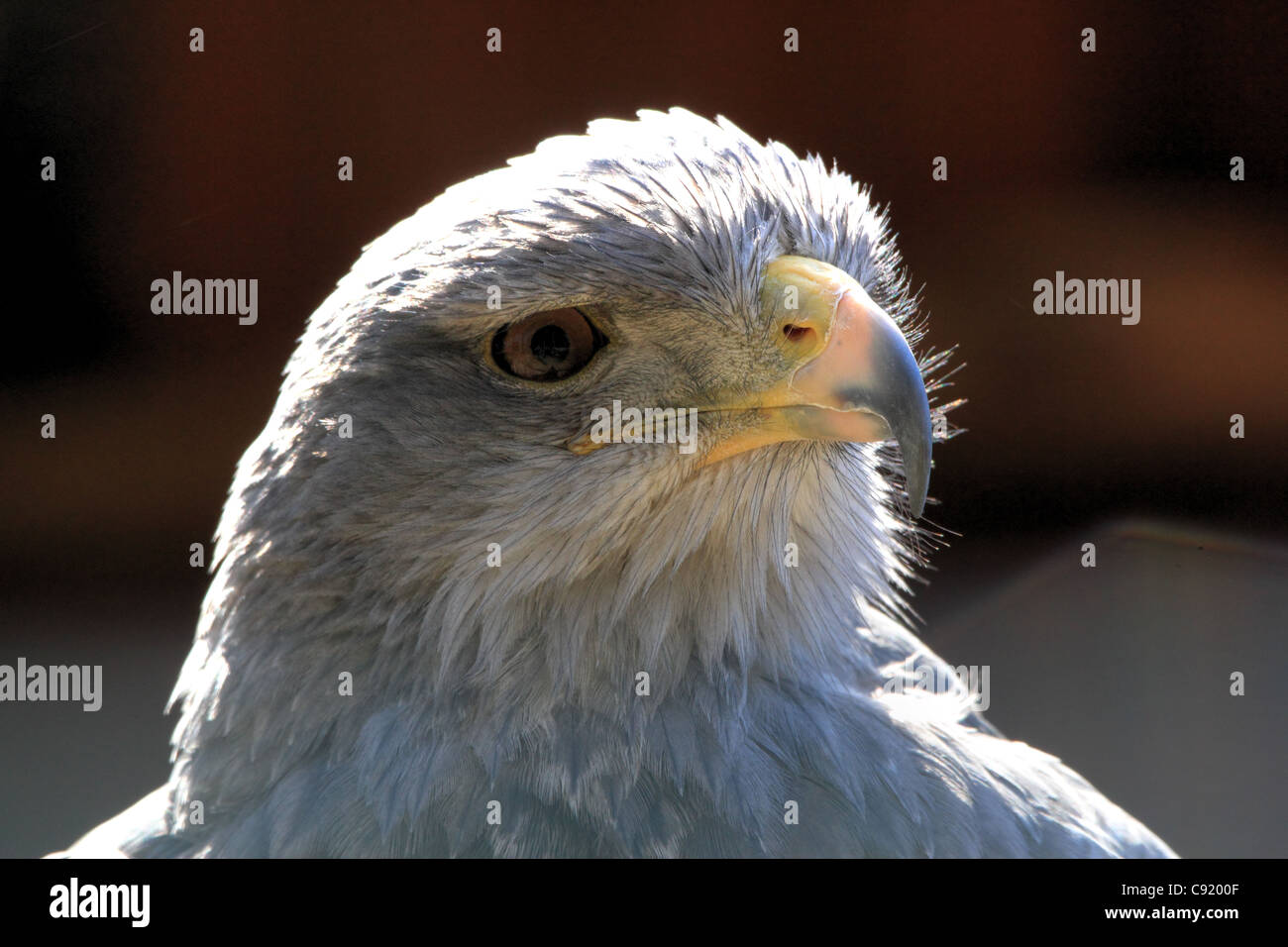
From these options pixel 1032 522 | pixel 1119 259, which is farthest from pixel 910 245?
pixel 1032 522

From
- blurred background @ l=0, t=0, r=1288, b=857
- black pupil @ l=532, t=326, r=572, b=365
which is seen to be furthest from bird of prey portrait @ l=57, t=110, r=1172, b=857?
blurred background @ l=0, t=0, r=1288, b=857

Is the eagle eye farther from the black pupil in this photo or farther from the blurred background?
the blurred background

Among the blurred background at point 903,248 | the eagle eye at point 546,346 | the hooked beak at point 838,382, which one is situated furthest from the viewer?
the blurred background at point 903,248

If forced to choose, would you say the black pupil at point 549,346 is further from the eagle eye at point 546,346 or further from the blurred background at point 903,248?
the blurred background at point 903,248

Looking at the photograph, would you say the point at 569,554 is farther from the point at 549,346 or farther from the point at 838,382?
the point at 838,382

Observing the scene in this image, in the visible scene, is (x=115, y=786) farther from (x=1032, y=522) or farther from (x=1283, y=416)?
(x=1283, y=416)

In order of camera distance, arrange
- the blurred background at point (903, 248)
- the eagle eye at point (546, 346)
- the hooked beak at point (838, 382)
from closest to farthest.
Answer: the hooked beak at point (838, 382)
the eagle eye at point (546, 346)
the blurred background at point (903, 248)

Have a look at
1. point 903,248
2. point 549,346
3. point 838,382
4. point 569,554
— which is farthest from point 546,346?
point 903,248

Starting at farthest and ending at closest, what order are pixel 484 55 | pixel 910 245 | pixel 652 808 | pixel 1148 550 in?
pixel 1148 550
pixel 910 245
pixel 484 55
pixel 652 808

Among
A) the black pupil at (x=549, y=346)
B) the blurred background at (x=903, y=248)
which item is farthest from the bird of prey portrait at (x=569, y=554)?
the blurred background at (x=903, y=248)
